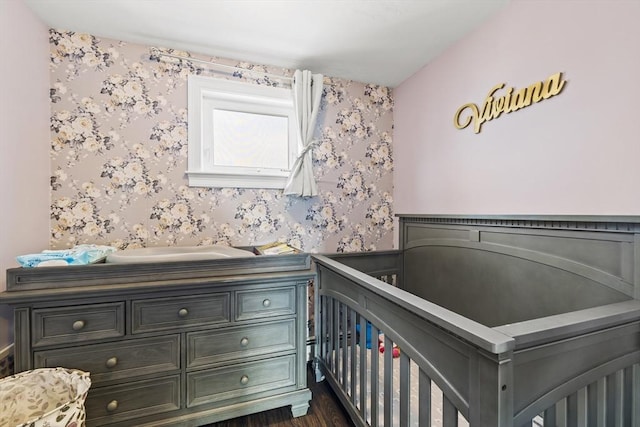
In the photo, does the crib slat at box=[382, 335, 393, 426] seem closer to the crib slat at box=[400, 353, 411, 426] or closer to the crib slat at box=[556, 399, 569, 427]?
the crib slat at box=[400, 353, 411, 426]

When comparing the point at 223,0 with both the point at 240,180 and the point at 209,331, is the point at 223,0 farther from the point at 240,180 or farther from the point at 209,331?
the point at 209,331

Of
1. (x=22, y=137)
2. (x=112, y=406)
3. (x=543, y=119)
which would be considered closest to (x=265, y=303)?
(x=112, y=406)

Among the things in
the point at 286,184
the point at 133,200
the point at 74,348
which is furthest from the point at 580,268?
the point at 133,200

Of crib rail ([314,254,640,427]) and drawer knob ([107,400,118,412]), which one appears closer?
crib rail ([314,254,640,427])

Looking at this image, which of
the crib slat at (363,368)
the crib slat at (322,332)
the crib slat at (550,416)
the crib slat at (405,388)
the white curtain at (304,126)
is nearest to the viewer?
the crib slat at (550,416)

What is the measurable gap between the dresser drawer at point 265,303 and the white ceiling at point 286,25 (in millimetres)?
1581

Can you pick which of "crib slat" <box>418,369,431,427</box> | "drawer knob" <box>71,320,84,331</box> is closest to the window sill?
"drawer knob" <box>71,320,84,331</box>

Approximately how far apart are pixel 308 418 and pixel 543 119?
2.05 metres

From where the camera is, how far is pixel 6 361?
1.38 meters

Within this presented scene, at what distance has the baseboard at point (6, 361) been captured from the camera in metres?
1.35

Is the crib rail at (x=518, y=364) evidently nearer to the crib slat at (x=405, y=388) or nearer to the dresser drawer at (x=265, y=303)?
the crib slat at (x=405, y=388)

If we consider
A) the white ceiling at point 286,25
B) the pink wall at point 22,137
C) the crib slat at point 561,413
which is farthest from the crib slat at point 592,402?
the pink wall at point 22,137

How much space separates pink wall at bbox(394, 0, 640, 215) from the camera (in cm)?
110

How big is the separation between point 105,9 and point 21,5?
1.29 ft
